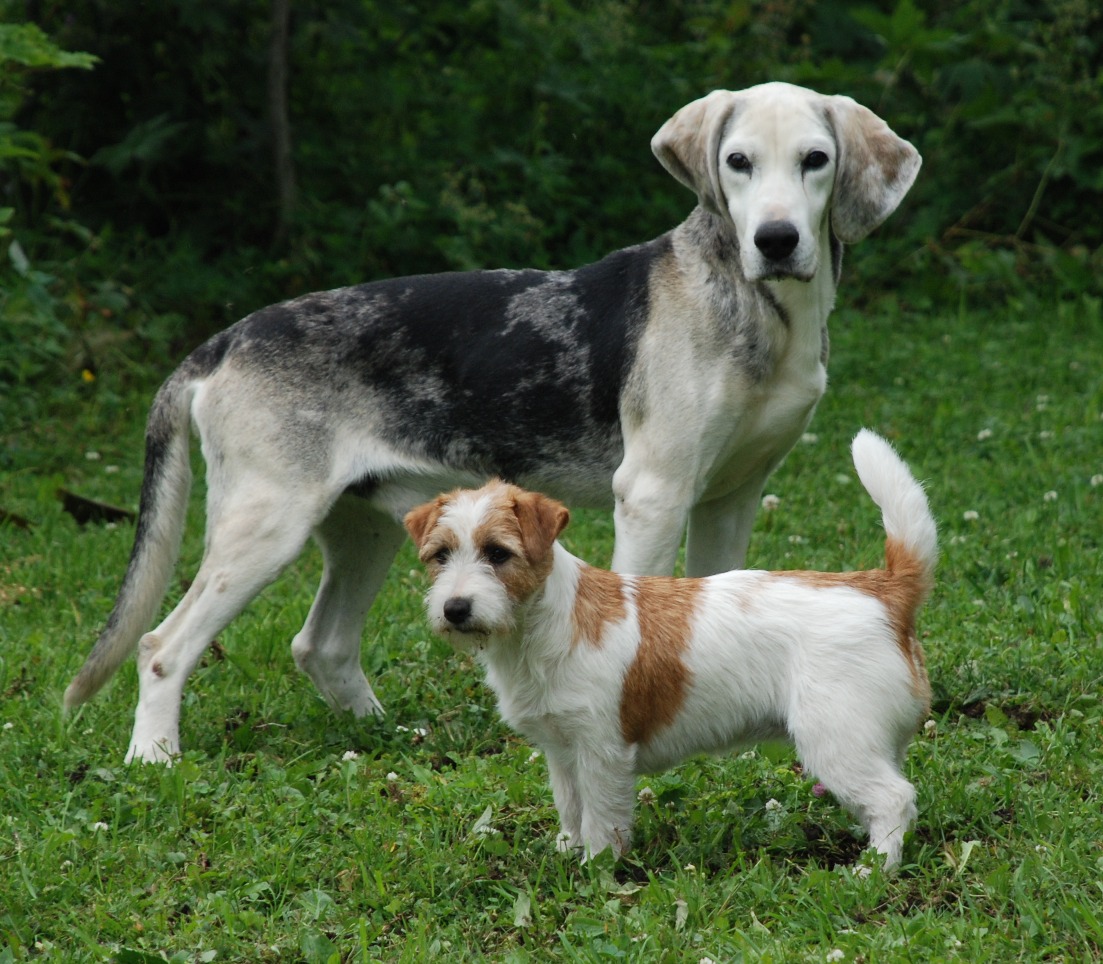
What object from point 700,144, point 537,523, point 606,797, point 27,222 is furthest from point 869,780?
point 27,222

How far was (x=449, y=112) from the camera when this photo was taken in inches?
492

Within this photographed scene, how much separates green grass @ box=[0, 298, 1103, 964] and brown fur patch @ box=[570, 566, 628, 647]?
2.15ft

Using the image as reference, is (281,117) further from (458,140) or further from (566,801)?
(566,801)

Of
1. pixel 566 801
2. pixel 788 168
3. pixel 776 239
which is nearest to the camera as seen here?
pixel 566 801

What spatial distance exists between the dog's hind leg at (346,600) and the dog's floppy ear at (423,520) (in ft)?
5.25

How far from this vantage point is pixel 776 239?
474 cm

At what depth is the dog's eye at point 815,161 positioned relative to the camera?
192 inches

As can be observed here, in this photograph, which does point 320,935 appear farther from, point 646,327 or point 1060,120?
point 1060,120

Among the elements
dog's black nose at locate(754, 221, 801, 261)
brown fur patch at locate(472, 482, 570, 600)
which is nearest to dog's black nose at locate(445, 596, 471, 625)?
brown fur patch at locate(472, 482, 570, 600)

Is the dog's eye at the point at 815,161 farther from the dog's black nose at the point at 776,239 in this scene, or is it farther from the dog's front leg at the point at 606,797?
the dog's front leg at the point at 606,797

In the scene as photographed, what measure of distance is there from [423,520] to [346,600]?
184 cm

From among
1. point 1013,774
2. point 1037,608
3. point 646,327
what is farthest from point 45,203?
point 1013,774

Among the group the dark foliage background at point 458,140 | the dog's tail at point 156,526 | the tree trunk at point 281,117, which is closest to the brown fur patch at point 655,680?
the dog's tail at point 156,526

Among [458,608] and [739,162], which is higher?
[739,162]
